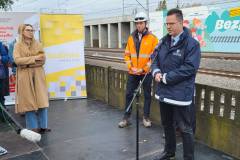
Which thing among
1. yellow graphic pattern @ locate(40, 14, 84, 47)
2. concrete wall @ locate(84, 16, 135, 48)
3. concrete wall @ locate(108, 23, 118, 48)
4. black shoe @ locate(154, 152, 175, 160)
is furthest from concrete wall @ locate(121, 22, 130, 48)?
black shoe @ locate(154, 152, 175, 160)

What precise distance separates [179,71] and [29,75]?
2853mm

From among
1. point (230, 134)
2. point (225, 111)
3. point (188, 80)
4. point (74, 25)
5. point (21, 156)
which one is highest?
point (74, 25)

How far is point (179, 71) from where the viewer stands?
3.85 m

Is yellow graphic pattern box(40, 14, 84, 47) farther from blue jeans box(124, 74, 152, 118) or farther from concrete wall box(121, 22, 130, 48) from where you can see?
concrete wall box(121, 22, 130, 48)

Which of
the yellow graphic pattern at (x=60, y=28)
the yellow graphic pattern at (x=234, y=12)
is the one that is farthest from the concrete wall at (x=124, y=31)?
the yellow graphic pattern at (x=60, y=28)

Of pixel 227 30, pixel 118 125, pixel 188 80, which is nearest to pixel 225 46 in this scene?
pixel 227 30

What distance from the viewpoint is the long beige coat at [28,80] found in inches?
215

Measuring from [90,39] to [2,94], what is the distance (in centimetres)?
6067

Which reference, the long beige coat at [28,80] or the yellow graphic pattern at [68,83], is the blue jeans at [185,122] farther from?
the yellow graphic pattern at [68,83]

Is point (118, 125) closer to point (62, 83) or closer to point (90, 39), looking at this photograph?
point (62, 83)

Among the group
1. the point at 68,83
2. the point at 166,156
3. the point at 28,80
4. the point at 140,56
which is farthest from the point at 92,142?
the point at 68,83

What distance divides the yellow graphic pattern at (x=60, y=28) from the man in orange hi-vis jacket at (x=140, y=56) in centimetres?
306

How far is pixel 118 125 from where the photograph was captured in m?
6.19

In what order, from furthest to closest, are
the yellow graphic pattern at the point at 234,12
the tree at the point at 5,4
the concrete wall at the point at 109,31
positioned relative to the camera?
1. the concrete wall at the point at 109,31
2. the tree at the point at 5,4
3. the yellow graphic pattern at the point at 234,12
